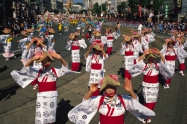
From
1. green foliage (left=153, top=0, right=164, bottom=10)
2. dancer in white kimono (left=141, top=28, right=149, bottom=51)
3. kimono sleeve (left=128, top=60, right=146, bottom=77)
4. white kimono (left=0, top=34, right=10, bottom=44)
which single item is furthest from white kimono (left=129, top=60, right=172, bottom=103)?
green foliage (left=153, top=0, right=164, bottom=10)

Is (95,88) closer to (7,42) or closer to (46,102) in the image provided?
(46,102)

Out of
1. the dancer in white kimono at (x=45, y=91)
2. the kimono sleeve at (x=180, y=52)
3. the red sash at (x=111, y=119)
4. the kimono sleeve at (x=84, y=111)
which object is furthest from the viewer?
the kimono sleeve at (x=180, y=52)

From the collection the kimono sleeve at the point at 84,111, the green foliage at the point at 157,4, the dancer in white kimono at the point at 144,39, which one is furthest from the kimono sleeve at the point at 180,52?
the green foliage at the point at 157,4

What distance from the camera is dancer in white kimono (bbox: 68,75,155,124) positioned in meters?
3.73

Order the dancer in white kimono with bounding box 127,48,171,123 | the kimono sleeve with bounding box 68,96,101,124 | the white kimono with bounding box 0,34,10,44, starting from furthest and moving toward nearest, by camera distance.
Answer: the white kimono with bounding box 0,34,10,44, the dancer in white kimono with bounding box 127,48,171,123, the kimono sleeve with bounding box 68,96,101,124

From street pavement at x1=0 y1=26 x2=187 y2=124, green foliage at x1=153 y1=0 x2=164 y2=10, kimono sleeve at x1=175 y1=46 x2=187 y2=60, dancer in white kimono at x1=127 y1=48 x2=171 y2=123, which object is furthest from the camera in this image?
green foliage at x1=153 y1=0 x2=164 y2=10

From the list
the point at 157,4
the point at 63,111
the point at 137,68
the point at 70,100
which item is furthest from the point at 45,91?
the point at 157,4

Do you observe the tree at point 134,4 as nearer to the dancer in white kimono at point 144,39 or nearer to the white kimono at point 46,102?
the dancer in white kimono at point 144,39

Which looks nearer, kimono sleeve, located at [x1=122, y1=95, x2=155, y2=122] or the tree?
kimono sleeve, located at [x1=122, y1=95, x2=155, y2=122]

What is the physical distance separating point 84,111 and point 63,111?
3.09m

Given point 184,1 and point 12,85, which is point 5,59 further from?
point 184,1

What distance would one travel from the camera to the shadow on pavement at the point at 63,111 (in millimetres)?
6411

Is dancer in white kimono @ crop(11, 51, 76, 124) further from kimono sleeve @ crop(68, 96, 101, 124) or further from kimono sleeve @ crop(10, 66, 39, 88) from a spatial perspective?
kimono sleeve @ crop(68, 96, 101, 124)

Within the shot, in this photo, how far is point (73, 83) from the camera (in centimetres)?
984
